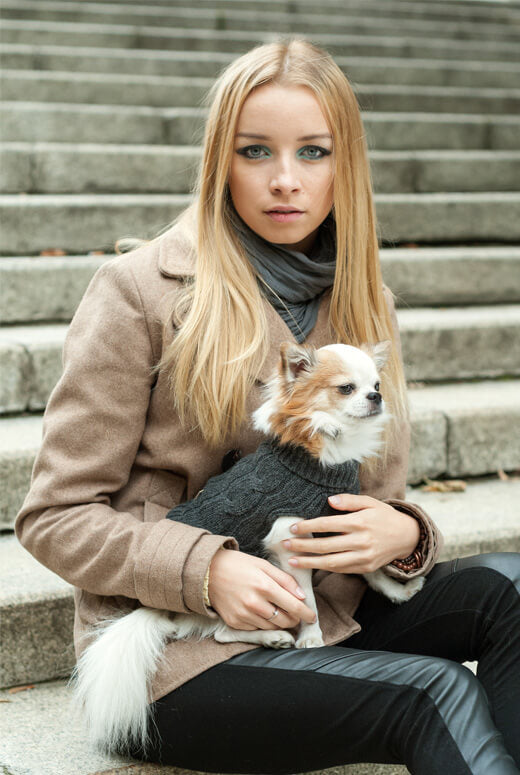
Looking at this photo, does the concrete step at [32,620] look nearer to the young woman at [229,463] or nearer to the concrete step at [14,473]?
the concrete step at [14,473]

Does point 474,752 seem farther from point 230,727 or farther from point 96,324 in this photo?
point 96,324

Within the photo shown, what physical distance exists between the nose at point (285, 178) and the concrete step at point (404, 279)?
1714 millimetres

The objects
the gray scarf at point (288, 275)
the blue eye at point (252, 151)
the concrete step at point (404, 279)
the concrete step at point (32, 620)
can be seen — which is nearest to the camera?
the blue eye at point (252, 151)

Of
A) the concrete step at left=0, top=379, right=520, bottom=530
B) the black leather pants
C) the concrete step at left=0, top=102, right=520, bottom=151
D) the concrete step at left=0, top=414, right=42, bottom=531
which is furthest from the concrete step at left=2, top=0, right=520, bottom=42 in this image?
the black leather pants

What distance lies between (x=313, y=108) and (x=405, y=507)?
997 millimetres

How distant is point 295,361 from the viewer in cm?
181

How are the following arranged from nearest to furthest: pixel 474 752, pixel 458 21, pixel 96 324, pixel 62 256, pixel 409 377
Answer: pixel 474 752 < pixel 96 324 < pixel 409 377 < pixel 62 256 < pixel 458 21

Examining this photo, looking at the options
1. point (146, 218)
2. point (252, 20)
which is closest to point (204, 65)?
point (252, 20)

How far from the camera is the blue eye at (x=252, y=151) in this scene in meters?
2.00

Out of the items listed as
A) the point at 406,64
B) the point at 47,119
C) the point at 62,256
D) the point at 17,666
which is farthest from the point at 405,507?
the point at 406,64

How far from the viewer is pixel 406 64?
6.40 meters

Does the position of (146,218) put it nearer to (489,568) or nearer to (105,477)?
(105,477)

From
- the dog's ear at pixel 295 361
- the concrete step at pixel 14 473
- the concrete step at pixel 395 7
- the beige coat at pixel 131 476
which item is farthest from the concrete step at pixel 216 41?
the dog's ear at pixel 295 361

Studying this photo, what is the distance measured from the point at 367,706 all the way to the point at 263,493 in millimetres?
480
